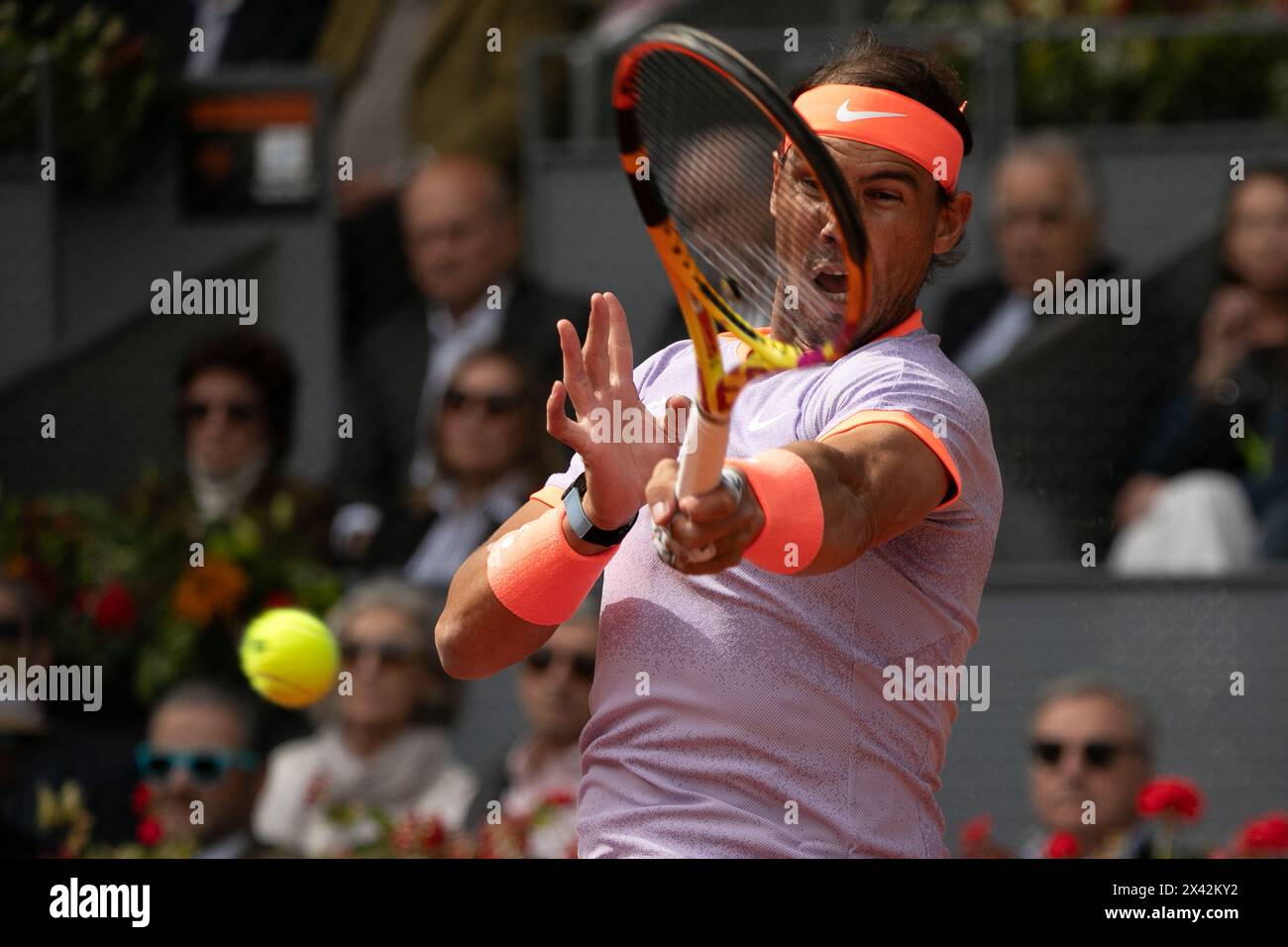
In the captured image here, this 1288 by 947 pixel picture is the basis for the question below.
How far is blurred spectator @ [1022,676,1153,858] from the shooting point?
3963 mm

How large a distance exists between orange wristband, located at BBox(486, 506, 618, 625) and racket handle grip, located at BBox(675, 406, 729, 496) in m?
0.35

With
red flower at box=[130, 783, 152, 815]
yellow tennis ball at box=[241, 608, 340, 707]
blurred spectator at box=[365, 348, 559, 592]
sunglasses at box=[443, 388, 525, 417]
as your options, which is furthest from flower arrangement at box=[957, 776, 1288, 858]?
red flower at box=[130, 783, 152, 815]

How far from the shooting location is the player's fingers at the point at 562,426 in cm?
193

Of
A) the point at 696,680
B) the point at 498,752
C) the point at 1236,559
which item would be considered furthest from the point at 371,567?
the point at 696,680

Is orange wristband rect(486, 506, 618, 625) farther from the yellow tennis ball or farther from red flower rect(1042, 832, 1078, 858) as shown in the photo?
red flower rect(1042, 832, 1078, 858)

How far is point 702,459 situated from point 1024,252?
3163 mm

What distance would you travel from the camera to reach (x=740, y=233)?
2.11 m

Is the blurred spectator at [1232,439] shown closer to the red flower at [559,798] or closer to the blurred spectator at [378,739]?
the red flower at [559,798]

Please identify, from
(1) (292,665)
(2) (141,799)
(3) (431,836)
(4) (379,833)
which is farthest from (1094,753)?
(2) (141,799)

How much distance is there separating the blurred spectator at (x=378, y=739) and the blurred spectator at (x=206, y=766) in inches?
Result: 3.3

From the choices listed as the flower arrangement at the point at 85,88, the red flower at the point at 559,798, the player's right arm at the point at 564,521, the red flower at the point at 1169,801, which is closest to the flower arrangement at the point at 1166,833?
the red flower at the point at 1169,801

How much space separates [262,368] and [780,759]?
10.2ft
